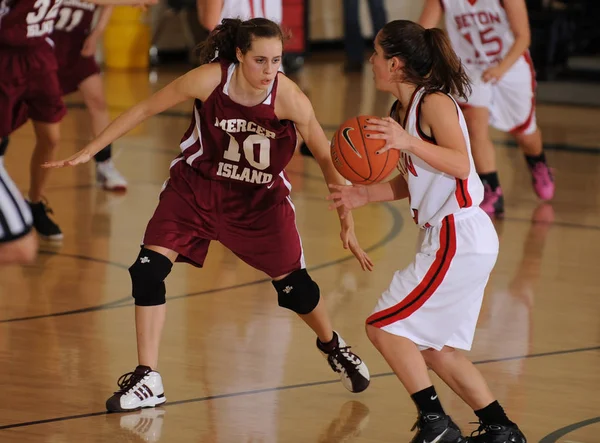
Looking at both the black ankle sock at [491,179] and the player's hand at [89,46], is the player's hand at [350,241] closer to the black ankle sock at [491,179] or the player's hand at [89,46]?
the black ankle sock at [491,179]

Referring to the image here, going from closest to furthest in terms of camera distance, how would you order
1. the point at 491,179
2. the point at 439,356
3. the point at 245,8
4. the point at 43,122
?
the point at 439,356, the point at 43,122, the point at 245,8, the point at 491,179

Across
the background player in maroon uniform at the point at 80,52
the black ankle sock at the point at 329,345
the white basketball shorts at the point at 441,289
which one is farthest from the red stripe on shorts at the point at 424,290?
the background player in maroon uniform at the point at 80,52

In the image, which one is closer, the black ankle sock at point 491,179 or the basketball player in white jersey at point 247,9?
the basketball player in white jersey at point 247,9

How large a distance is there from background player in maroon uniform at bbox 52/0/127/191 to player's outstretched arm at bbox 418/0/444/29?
2042 millimetres

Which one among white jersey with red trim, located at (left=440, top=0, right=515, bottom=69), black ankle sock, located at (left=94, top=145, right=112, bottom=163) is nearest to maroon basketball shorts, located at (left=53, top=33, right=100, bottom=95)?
black ankle sock, located at (left=94, top=145, right=112, bottom=163)

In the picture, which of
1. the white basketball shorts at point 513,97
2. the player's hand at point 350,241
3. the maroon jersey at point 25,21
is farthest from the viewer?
the white basketball shorts at point 513,97

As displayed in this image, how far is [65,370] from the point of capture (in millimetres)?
4672

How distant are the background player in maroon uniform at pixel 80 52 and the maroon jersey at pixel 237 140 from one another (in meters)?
3.55

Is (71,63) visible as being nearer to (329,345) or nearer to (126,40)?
(329,345)

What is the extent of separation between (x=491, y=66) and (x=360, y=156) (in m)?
3.93

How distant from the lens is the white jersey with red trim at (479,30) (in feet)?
25.0

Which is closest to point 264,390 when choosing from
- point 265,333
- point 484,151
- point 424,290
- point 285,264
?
point 285,264

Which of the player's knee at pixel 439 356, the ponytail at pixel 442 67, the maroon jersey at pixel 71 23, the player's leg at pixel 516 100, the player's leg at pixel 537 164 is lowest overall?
the player's leg at pixel 537 164

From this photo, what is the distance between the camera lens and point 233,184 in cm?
446
